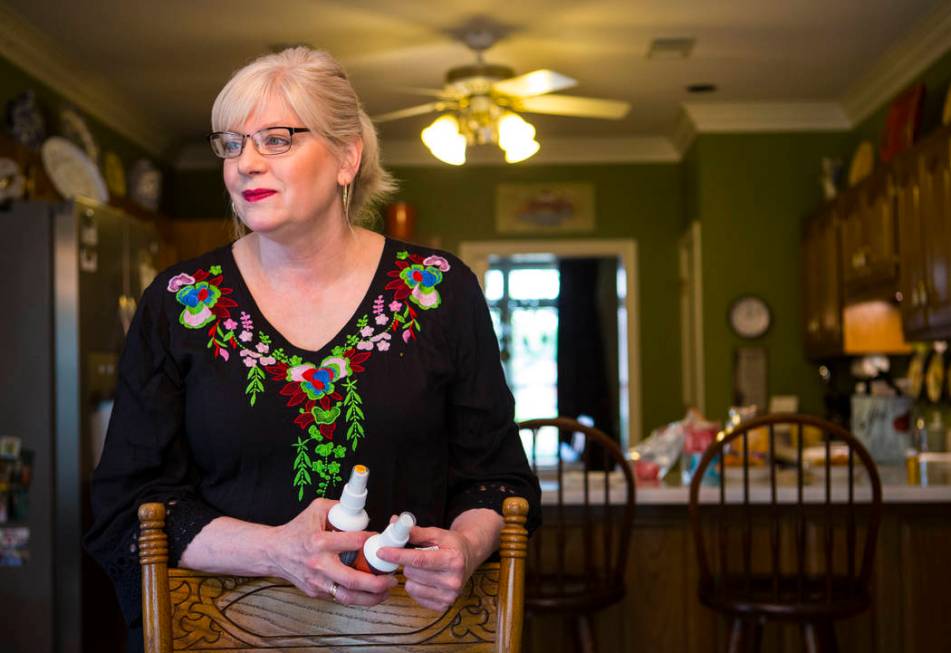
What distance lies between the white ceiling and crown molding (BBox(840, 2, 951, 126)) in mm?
26

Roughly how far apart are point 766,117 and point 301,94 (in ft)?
17.7

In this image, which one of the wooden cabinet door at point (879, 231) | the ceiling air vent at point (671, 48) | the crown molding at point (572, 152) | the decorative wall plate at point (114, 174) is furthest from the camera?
the crown molding at point (572, 152)

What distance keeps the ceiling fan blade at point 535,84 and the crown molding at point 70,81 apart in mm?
1901

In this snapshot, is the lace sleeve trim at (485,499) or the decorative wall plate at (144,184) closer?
the lace sleeve trim at (485,499)

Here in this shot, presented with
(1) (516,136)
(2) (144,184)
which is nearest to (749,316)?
(1) (516,136)

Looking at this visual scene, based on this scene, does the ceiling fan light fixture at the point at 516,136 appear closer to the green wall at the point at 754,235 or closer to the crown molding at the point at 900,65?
the crown molding at the point at 900,65

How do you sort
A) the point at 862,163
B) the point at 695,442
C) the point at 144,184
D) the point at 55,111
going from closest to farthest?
the point at 695,442 < the point at 55,111 < the point at 862,163 < the point at 144,184

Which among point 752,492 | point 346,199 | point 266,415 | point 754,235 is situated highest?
point 754,235

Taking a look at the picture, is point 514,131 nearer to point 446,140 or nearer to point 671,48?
point 446,140

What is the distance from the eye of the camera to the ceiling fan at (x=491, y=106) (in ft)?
14.3

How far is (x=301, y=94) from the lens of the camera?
4.09ft

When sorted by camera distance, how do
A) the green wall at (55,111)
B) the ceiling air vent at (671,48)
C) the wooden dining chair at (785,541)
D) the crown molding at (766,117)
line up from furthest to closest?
the crown molding at (766,117) → the ceiling air vent at (671,48) → the green wall at (55,111) → the wooden dining chair at (785,541)

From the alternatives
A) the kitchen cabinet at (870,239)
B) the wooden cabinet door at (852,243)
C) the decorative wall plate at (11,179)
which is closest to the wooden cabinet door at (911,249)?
the kitchen cabinet at (870,239)

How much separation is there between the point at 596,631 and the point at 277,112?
2355 mm
